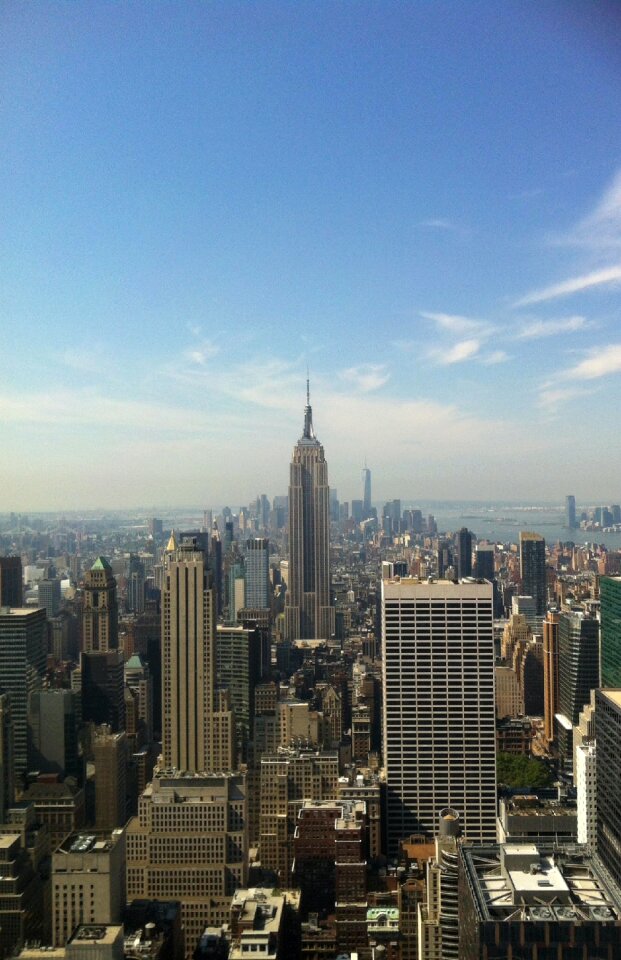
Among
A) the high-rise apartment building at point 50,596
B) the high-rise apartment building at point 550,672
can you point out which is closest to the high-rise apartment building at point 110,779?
the high-rise apartment building at point 50,596

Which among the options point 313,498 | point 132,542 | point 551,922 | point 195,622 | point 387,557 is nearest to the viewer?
point 551,922

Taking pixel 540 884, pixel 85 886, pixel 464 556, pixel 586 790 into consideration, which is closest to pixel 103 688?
pixel 85 886

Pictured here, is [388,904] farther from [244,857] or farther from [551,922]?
[551,922]

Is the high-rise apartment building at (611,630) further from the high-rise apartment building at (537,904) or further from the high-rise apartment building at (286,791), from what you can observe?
the high-rise apartment building at (537,904)

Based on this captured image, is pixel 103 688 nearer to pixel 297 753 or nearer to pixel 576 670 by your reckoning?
pixel 297 753

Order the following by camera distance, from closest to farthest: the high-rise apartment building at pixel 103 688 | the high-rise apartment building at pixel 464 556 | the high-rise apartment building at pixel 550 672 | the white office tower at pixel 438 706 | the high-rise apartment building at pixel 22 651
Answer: the white office tower at pixel 438 706 → the high-rise apartment building at pixel 22 651 → the high-rise apartment building at pixel 103 688 → the high-rise apartment building at pixel 550 672 → the high-rise apartment building at pixel 464 556

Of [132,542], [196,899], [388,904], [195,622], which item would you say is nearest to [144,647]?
[195,622]

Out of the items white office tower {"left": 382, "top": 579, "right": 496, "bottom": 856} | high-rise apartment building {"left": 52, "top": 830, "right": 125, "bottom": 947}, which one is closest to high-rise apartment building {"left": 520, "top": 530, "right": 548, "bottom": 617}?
white office tower {"left": 382, "top": 579, "right": 496, "bottom": 856}
